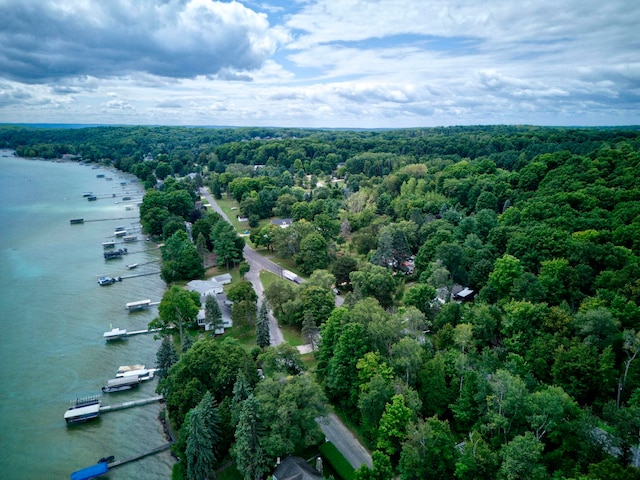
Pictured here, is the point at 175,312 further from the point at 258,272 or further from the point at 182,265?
the point at 258,272

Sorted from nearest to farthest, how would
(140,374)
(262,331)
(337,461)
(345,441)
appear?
(337,461) → (345,441) → (140,374) → (262,331)

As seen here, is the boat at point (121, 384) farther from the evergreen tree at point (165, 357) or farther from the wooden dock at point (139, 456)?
the wooden dock at point (139, 456)

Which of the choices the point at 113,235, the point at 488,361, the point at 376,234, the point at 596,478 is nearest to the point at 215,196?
the point at 113,235

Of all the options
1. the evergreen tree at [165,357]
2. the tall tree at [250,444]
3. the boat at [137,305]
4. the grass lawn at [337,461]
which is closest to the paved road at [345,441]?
the grass lawn at [337,461]

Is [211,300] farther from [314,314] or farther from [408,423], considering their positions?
[408,423]

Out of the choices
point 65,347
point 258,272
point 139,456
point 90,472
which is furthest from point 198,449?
point 258,272
